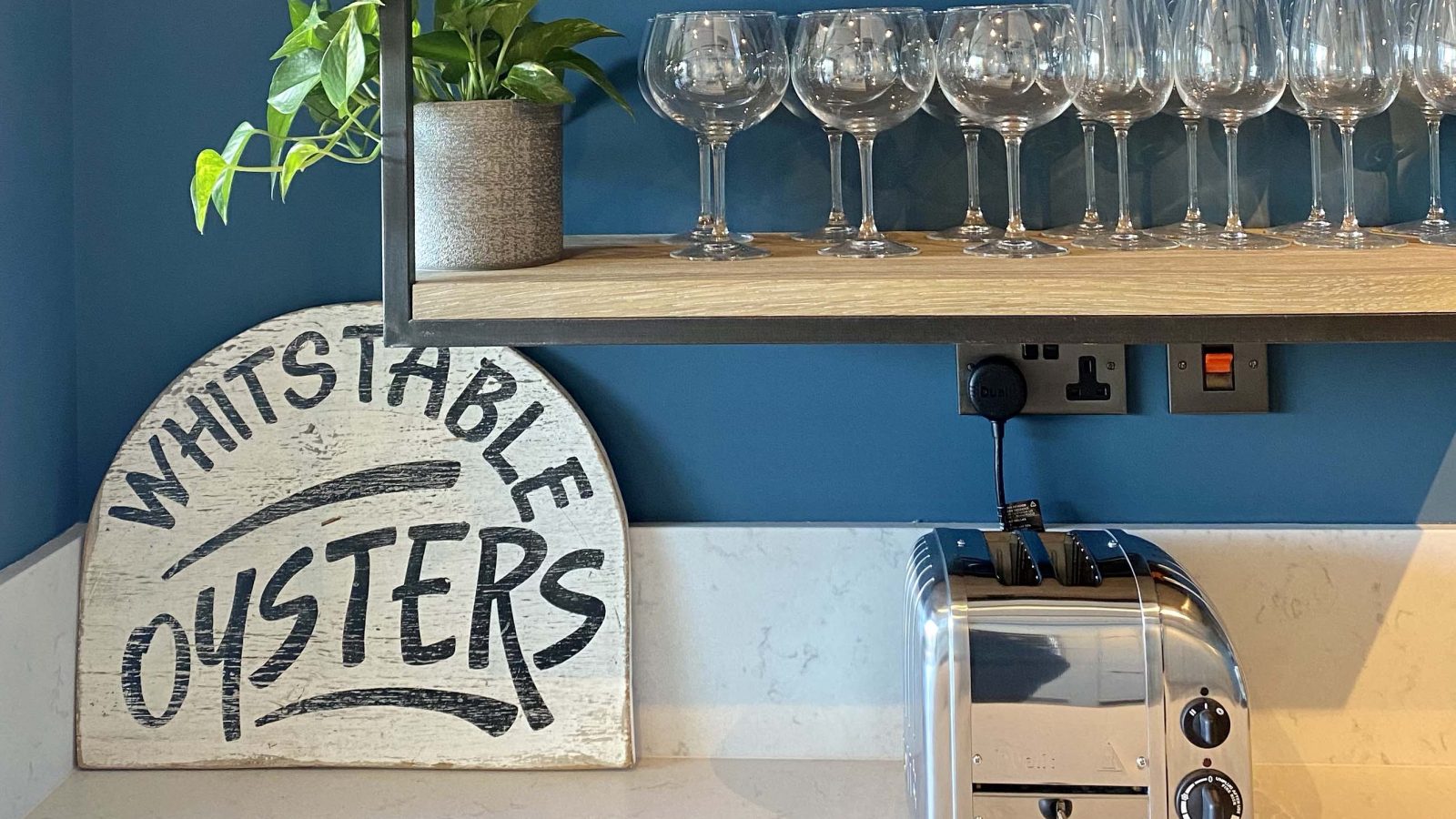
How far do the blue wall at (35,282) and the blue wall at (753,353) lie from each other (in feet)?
0.08

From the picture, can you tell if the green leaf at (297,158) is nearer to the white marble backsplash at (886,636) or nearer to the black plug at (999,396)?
the white marble backsplash at (886,636)

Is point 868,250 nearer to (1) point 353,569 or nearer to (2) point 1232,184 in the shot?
(2) point 1232,184

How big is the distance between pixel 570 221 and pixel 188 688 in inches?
24.2

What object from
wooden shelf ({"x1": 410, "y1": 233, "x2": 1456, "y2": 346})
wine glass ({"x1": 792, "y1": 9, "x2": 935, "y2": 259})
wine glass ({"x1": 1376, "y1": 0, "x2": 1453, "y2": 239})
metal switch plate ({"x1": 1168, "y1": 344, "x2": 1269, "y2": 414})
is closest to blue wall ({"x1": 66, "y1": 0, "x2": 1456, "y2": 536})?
metal switch plate ({"x1": 1168, "y1": 344, "x2": 1269, "y2": 414})

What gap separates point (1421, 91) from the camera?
1095mm

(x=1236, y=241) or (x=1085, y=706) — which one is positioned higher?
(x=1236, y=241)

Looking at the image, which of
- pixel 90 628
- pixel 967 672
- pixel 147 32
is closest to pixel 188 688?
pixel 90 628

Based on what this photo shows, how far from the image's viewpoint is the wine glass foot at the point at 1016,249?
1039 millimetres

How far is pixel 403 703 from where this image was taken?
1345 mm

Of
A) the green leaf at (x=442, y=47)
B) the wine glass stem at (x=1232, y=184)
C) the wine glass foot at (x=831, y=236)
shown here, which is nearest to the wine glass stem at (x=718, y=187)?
the wine glass foot at (x=831, y=236)

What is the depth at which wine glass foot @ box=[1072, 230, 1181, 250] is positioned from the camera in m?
1.09

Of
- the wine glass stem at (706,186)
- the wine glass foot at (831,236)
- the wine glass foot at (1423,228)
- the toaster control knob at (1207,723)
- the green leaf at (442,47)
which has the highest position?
the green leaf at (442,47)

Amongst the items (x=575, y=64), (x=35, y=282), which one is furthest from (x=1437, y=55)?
(x=35, y=282)

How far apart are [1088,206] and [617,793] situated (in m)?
0.72
